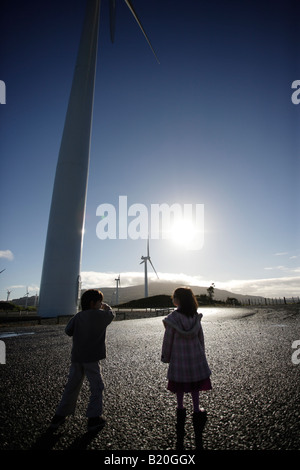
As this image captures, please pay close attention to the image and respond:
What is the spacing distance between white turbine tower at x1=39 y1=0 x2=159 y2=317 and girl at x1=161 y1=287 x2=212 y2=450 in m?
17.0

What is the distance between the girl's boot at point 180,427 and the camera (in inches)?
93.9

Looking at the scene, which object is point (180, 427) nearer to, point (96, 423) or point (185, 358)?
point (185, 358)

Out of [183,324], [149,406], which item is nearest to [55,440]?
[149,406]

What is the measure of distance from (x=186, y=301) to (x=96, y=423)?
1787 millimetres

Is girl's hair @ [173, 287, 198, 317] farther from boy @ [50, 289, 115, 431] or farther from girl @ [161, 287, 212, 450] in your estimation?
boy @ [50, 289, 115, 431]

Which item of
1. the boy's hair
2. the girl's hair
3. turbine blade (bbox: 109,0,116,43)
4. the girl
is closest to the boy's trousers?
the boy's hair

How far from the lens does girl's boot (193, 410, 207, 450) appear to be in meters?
2.40

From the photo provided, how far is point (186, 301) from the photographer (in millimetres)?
3252

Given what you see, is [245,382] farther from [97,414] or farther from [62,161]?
[62,161]

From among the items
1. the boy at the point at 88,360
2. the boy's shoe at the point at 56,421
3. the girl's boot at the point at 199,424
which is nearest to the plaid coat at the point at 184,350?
the girl's boot at the point at 199,424

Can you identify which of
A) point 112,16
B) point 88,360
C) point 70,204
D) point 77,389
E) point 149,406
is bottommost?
point 149,406

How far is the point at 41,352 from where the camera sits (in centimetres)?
710

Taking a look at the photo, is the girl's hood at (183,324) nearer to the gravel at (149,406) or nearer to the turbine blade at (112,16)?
the gravel at (149,406)
